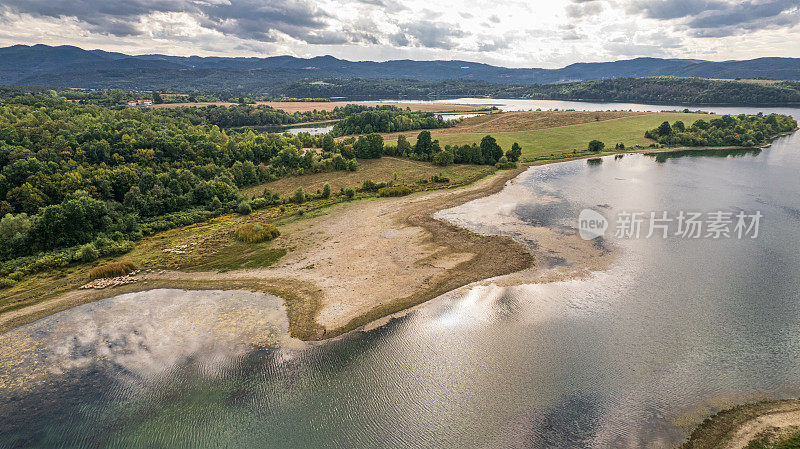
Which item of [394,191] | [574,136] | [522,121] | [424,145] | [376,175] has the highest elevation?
[522,121]

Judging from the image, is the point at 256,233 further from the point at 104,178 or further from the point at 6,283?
the point at 104,178

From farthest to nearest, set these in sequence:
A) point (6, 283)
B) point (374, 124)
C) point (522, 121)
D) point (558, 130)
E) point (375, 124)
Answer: point (522, 121), point (375, 124), point (374, 124), point (558, 130), point (6, 283)

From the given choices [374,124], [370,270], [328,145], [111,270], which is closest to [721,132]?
[374,124]

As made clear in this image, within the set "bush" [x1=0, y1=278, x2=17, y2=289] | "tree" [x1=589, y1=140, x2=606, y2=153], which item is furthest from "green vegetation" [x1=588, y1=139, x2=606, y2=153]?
"bush" [x1=0, y1=278, x2=17, y2=289]

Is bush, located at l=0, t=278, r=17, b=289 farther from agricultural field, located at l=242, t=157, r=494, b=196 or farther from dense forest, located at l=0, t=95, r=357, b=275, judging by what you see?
agricultural field, located at l=242, t=157, r=494, b=196

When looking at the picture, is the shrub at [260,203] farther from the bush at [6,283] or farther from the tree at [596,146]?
the tree at [596,146]

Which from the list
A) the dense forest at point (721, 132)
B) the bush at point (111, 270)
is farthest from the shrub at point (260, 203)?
the dense forest at point (721, 132)

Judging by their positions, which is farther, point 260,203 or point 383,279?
point 260,203
